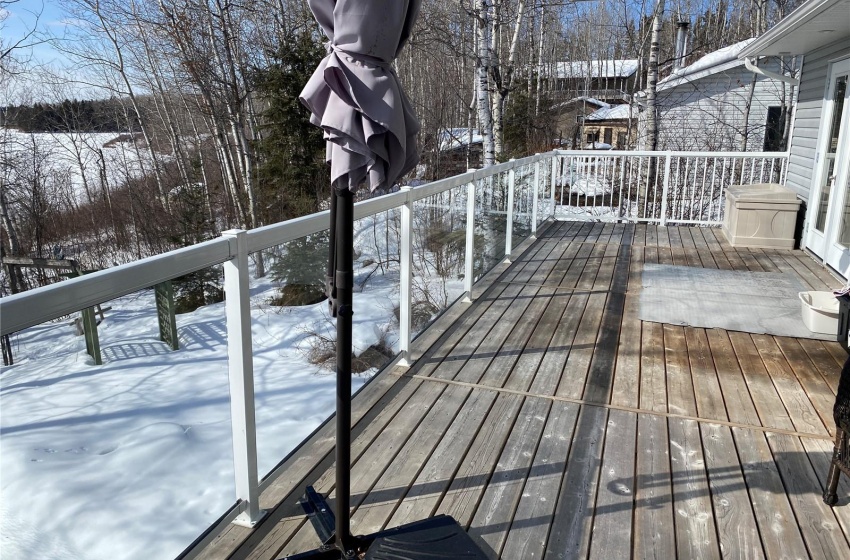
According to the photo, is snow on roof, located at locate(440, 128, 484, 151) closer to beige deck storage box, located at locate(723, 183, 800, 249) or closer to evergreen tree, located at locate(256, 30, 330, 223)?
evergreen tree, located at locate(256, 30, 330, 223)

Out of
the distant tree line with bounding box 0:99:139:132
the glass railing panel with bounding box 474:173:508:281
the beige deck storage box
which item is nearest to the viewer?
the glass railing panel with bounding box 474:173:508:281

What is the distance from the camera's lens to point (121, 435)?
5.52 feet

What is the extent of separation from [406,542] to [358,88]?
1307 millimetres

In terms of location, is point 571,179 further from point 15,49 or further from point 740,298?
point 15,49

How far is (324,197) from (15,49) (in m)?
6.93

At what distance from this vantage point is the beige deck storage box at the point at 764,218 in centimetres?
648

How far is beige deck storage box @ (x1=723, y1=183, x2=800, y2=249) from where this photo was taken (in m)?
6.48

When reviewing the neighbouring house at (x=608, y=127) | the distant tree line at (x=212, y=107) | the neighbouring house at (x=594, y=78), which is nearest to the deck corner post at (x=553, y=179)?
the distant tree line at (x=212, y=107)

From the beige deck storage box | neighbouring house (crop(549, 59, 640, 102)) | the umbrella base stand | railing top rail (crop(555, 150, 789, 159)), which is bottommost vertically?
the umbrella base stand

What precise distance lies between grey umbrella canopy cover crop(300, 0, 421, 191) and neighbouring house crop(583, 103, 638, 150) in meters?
20.4

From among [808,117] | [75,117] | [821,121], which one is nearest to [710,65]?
[808,117]

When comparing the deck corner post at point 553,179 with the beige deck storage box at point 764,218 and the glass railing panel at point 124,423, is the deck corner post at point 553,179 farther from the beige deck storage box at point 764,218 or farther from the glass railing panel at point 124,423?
the glass railing panel at point 124,423

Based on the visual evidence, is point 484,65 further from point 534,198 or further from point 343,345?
point 343,345

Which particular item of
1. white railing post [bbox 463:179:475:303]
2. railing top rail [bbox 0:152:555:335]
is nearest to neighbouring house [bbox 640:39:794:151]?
white railing post [bbox 463:179:475:303]
